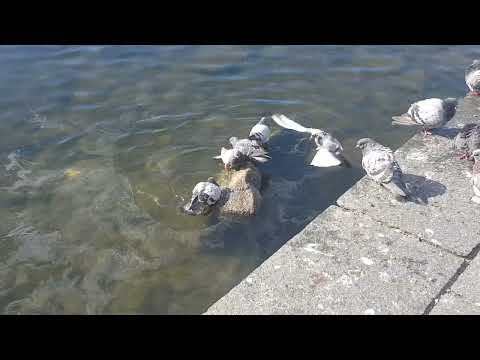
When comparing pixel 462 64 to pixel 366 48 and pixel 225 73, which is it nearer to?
pixel 366 48

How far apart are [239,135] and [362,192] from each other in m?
2.61

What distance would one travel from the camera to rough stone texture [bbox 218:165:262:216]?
5.09 m

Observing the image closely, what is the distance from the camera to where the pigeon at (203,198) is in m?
5.00

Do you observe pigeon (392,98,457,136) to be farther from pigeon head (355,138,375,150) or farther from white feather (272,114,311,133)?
white feather (272,114,311,133)

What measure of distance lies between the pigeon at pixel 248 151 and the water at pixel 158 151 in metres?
0.27

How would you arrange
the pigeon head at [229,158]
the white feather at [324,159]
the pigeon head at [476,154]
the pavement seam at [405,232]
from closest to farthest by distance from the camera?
the pavement seam at [405,232], the pigeon head at [476,154], the pigeon head at [229,158], the white feather at [324,159]

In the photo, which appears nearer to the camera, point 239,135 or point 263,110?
point 239,135

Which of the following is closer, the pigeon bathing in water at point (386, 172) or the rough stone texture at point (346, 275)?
the rough stone texture at point (346, 275)

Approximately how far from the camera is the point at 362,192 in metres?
4.68

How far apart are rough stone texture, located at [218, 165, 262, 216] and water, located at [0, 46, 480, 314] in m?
0.16

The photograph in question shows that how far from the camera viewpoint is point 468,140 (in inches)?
203

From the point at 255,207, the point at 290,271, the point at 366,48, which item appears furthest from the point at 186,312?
the point at 366,48

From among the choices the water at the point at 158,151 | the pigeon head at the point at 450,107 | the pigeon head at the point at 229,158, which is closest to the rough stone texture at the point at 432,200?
the pigeon head at the point at 450,107

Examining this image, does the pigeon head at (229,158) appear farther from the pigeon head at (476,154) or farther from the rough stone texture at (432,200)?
the pigeon head at (476,154)
